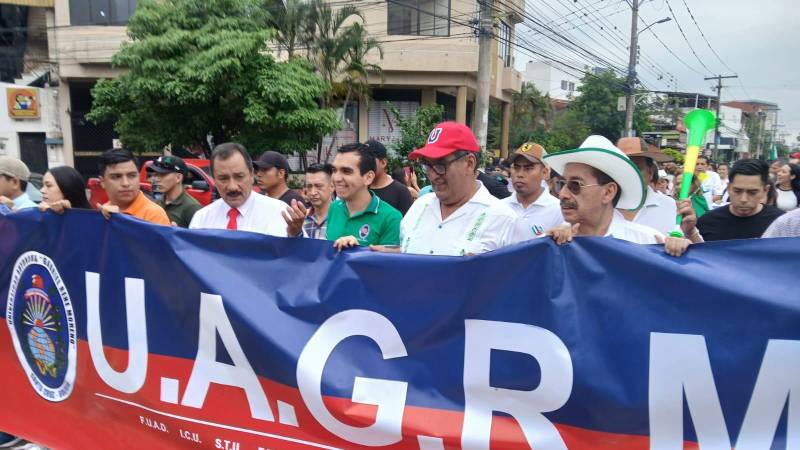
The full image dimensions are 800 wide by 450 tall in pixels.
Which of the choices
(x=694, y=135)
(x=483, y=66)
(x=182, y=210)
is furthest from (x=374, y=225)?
(x=483, y=66)

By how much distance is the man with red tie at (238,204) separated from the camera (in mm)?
3525

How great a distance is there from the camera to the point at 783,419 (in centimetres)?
205

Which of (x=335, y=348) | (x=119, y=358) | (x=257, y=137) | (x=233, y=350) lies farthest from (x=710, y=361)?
(x=257, y=137)

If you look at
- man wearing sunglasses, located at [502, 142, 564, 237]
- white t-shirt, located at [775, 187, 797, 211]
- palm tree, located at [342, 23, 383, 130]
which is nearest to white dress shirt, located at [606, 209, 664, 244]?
man wearing sunglasses, located at [502, 142, 564, 237]

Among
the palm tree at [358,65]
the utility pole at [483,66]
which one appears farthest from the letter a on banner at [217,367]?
the palm tree at [358,65]

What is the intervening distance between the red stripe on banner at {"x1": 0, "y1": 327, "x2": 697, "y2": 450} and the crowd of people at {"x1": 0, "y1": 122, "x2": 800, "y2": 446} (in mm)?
698

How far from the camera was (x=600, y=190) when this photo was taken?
8.64ft

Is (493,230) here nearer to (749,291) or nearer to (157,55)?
(749,291)

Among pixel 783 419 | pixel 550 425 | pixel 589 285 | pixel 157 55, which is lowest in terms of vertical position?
pixel 550 425

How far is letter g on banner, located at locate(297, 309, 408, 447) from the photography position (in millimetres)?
2484

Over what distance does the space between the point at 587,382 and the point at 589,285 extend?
347 mm

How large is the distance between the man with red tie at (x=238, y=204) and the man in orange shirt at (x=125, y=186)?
0.35m

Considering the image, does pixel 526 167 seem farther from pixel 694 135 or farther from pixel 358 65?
pixel 358 65

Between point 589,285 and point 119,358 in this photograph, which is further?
point 119,358
